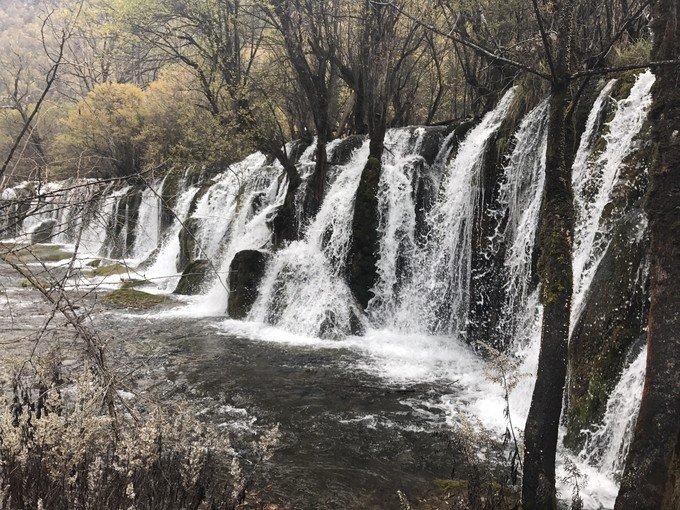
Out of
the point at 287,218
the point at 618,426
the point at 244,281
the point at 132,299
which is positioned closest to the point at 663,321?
the point at 618,426

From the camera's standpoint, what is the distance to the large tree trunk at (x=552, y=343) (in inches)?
129

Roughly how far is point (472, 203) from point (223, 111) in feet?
25.2

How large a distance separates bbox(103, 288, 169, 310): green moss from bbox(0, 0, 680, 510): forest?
Result: 0.10m

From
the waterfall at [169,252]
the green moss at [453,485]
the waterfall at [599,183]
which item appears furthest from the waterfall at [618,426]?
the waterfall at [169,252]

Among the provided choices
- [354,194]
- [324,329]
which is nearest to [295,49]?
[354,194]

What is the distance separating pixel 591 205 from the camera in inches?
260

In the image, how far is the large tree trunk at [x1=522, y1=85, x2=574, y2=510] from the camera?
3.29 metres

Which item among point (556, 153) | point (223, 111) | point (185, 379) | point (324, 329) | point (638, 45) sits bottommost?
point (185, 379)

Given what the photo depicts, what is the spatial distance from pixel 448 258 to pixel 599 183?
384cm

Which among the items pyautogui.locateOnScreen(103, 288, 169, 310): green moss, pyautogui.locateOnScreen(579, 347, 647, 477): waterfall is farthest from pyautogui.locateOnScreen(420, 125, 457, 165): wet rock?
pyautogui.locateOnScreen(579, 347, 647, 477): waterfall

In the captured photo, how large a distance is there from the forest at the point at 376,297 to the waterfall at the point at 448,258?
0.05 m

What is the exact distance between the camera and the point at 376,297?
11.0 meters

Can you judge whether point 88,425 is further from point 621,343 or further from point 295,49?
point 295,49

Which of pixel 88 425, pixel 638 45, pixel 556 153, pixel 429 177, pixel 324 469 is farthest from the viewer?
pixel 429 177
